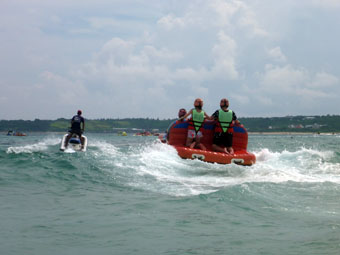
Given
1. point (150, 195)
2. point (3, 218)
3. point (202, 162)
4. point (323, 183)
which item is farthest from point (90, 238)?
point (202, 162)

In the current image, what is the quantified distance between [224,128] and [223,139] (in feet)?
1.29

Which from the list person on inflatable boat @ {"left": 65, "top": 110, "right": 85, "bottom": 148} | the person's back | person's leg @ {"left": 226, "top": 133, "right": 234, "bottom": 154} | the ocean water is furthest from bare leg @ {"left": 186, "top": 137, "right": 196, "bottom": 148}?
the person's back

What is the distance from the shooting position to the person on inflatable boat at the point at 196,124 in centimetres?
1275

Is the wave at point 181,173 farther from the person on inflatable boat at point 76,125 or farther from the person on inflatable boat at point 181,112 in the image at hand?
the person on inflatable boat at point 76,125

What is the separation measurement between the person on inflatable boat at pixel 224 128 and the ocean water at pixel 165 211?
A: 1957mm

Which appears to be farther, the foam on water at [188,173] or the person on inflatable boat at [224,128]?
the person on inflatable boat at [224,128]

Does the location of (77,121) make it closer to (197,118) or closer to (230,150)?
(197,118)

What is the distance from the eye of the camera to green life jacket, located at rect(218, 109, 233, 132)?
496 inches

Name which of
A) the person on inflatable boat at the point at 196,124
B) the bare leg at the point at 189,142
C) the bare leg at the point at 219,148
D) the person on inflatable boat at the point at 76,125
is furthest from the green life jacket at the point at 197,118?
the person on inflatable boat at the point at 76,125

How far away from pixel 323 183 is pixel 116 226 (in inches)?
207

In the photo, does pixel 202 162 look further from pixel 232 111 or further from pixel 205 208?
pixel 205 208

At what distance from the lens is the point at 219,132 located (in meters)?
13.0

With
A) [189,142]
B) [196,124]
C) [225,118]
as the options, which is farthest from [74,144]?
[225,118]

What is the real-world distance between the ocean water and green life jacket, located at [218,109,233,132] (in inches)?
78.4
